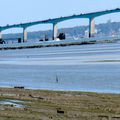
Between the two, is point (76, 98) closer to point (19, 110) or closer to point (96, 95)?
point (96, 95)

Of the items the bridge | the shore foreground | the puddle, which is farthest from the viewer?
the bridge

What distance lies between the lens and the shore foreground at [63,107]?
42.3 feet

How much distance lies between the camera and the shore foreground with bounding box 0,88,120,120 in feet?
42.3

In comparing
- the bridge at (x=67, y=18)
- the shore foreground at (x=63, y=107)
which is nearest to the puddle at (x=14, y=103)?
the shore foreground at (x=63, y=107)

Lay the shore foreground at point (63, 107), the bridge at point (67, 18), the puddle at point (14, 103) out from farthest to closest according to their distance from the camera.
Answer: the bridge at point (67, 18) → the puddle at point (14, 103) → the shore foreground at point (63, 107)

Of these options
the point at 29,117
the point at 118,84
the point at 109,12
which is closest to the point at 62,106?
the point at 29,117

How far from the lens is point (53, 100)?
17672 millimetres

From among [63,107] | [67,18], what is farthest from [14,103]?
[67,18]

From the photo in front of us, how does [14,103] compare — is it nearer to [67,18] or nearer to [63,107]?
[63,107]

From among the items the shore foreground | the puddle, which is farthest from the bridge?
the puddle

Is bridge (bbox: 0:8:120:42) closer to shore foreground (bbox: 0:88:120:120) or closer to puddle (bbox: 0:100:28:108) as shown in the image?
shore foreground (bbox: 0:88:120:120)

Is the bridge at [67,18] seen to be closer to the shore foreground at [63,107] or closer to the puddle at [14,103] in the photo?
the shore foreground at [63,107]

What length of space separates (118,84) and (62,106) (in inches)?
357

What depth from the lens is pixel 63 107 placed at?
15.2 meters
